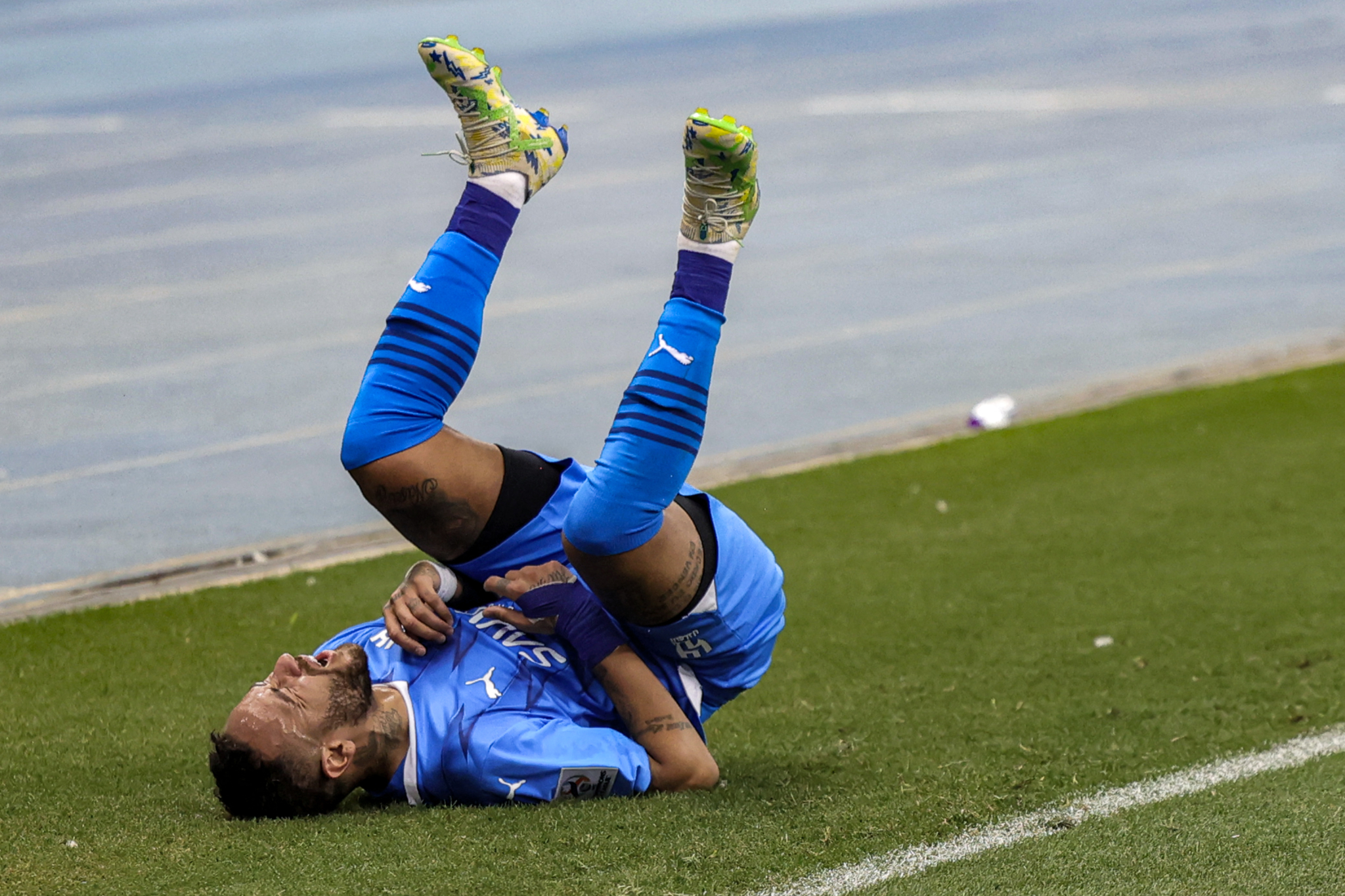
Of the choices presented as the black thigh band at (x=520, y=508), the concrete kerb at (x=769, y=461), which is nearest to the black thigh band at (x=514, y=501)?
the black thigh band at (x=520, y=508)

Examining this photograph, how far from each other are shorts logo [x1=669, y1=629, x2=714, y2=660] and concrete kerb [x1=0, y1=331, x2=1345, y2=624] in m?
2.57

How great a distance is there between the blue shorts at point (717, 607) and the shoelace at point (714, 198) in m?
0.59

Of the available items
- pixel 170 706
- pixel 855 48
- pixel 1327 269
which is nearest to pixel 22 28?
pixel 855 48

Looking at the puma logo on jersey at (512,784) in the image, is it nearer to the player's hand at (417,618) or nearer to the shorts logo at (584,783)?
the shorts logo at (584,783)

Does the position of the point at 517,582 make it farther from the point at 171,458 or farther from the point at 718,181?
the point at 171,458

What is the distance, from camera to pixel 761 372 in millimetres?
8195

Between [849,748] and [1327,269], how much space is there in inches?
285

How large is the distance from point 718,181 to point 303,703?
1297 millimetres

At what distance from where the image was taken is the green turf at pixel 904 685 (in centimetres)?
284

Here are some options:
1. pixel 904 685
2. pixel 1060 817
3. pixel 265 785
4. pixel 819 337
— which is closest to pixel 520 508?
pixel 265 785

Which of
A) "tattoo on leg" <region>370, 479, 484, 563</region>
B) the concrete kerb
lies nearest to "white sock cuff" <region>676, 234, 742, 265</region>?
"tattoo on leg" <region>370, 479, 484, 563</region>

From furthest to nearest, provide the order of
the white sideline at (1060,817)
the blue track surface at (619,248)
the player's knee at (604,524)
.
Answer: the blue track surface at (619,248) → the player's knee at (604,524) → the white sideline at (1060,817)

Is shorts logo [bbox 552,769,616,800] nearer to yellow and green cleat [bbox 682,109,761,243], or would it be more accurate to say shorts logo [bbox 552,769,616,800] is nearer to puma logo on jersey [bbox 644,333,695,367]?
puma logo on jersey [bbox 644,333,695,367]

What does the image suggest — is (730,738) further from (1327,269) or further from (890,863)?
(1327,269)
